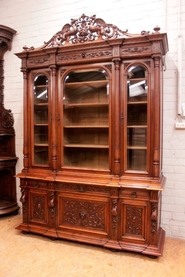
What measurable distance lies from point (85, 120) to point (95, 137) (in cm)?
29

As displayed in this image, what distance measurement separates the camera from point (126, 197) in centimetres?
253

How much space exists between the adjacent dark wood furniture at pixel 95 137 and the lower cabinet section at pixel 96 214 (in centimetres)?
1

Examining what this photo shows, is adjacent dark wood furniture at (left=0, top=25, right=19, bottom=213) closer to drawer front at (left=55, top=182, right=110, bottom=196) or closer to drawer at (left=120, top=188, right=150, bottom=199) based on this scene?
drawer front at (left=55, top=182, right=110, bottom=196)

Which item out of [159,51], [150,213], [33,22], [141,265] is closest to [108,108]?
[159,51]

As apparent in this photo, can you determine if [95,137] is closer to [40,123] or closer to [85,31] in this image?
[40,123]

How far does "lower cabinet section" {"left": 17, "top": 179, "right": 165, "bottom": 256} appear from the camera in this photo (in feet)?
8.07

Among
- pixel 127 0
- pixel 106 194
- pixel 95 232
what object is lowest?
pixel 95 232

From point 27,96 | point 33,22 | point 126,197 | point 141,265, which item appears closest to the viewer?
point 141,265

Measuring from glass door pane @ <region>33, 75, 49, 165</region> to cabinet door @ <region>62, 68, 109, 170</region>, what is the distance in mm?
279

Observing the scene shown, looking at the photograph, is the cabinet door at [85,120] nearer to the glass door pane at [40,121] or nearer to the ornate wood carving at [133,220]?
the glass door pane at [40,121]

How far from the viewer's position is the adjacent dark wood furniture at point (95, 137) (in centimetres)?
246

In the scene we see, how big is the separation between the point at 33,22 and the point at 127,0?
58.9 inches

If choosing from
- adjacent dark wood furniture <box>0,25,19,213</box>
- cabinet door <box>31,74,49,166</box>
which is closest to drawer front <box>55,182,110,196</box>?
cabinet door <box>31,74,49,166</box>

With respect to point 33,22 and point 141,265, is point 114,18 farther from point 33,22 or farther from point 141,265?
point 141,265
